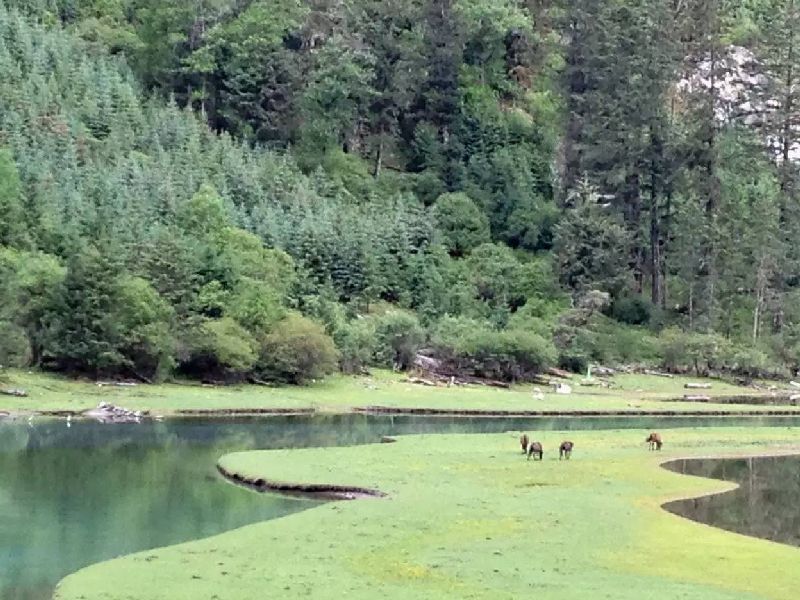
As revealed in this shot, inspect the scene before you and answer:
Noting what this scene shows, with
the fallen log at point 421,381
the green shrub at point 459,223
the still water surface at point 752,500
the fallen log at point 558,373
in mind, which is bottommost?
the fallen log at point 421,381

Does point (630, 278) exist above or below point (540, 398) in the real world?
above

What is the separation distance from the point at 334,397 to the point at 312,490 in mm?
36300

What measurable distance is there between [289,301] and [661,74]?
164ft

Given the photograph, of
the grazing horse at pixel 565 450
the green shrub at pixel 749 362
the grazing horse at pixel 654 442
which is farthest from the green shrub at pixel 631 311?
the grazing horse at pixel 565 450

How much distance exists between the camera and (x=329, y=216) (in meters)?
117

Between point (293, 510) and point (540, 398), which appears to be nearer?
point (293, 510)

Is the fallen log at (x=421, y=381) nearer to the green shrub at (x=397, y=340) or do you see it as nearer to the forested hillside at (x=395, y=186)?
the green shrub at (x=397, y=340)

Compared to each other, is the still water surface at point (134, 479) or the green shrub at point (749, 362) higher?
the green shrub at point (749, 362)

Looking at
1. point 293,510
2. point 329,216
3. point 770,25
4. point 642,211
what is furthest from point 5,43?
point 293,510

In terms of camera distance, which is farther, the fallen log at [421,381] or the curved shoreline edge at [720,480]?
the fallen log at [421,381]

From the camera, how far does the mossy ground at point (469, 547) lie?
98.7 ft

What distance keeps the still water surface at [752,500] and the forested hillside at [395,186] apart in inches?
1354

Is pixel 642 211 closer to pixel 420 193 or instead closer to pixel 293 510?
pixel 420 193

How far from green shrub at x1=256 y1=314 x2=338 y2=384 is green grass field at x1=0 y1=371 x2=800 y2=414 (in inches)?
49.6
